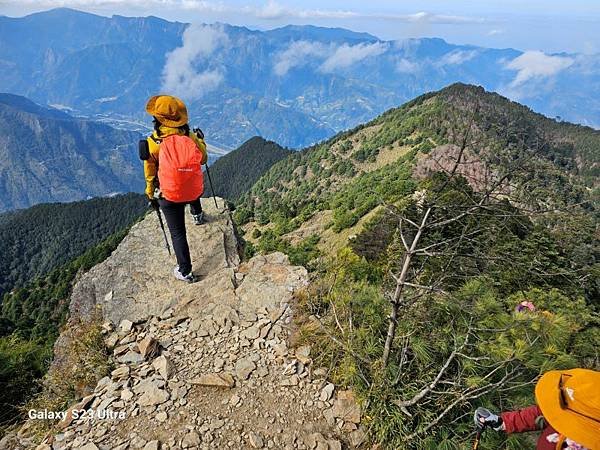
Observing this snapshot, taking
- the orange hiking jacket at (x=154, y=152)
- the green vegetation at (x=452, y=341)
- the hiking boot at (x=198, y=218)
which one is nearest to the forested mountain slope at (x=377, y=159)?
the hiking boot at (x=198, y=218)

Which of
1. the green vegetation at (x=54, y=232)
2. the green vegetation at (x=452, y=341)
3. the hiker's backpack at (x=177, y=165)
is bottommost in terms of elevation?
the green vegetation at (x=54, y=232)

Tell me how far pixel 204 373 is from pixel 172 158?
11.2 feet

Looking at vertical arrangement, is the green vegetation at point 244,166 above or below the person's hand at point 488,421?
below

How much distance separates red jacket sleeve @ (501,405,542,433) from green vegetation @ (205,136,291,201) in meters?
135

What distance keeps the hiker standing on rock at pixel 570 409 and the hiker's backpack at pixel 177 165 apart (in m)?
5.61

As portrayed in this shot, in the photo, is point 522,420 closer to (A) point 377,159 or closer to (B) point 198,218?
(B) point 198,218

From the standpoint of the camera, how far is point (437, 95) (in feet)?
308

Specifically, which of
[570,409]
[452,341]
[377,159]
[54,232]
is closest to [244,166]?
[54,232]

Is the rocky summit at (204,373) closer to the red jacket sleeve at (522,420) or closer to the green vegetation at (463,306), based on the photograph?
the green vegetation at (463,306)

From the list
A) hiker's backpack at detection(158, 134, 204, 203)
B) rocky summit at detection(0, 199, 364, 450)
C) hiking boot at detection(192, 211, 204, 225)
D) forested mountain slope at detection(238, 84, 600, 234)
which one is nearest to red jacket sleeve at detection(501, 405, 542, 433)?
rocky summit at detection(0, 199, 364, 450)

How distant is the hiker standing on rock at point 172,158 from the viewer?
6.47 metres

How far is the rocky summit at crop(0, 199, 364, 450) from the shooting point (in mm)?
4536

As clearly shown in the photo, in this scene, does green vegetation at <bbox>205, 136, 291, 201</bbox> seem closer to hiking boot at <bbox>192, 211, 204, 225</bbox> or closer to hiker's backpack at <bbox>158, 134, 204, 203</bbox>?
hiking boot at <bbox>192, 211, 204, 225</bbox>

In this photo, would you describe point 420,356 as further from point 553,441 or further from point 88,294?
point 88,294
